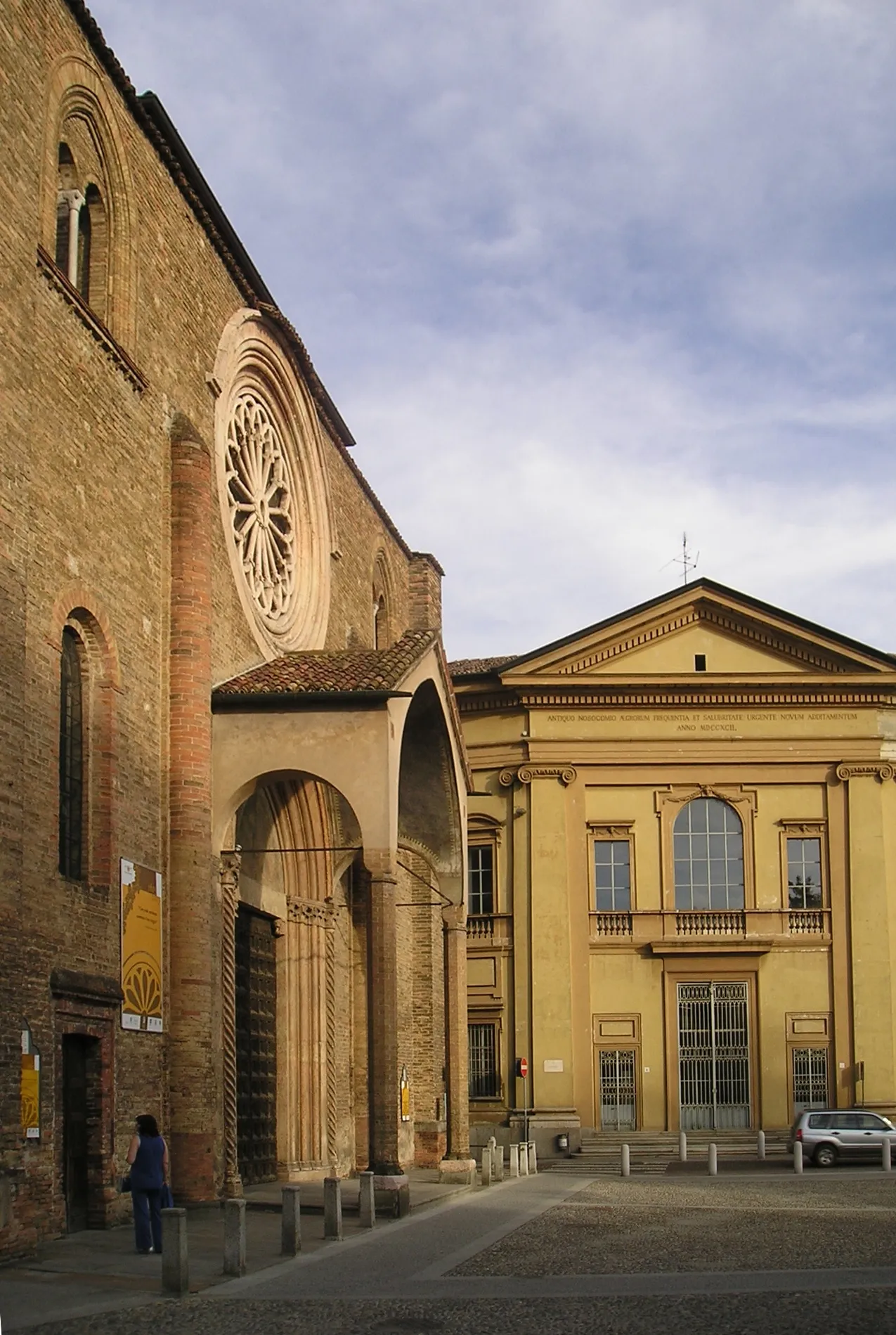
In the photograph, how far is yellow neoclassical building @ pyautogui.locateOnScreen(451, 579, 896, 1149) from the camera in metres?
41.1

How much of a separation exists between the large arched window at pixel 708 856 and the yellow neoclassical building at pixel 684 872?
0.15 ft

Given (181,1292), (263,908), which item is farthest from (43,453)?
(263,908)

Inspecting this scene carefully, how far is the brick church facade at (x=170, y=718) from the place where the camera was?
16.6m

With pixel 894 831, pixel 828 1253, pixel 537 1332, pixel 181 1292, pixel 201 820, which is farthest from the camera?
pixel 894 831

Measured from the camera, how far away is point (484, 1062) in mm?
41719

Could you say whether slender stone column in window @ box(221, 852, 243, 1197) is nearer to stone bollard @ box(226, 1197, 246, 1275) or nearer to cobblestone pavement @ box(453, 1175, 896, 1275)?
cobblestone pavement @ box(453, 1175, 896, 1275)

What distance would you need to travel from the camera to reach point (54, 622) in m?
17.4

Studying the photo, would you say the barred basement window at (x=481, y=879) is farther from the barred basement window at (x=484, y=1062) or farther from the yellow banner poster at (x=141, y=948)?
the yellow banner poster at (x=141, y=948)

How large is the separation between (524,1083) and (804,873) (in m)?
8.04

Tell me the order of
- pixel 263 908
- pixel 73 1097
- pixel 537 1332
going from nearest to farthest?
1. pixel 537 1332
2. pixel 73 1097
3. pixel 263 908

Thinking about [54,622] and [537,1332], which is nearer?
[537,1332]

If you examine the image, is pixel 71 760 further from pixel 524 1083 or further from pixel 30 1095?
pixel 524 1083

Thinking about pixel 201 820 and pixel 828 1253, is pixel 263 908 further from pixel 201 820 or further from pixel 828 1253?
pixel 828 1253

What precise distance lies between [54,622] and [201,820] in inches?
157
